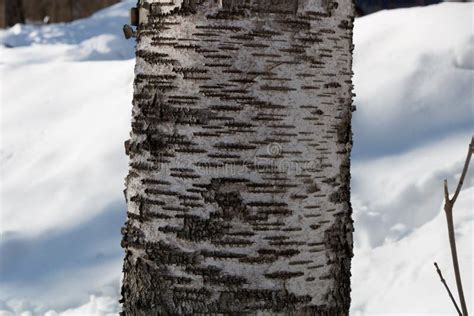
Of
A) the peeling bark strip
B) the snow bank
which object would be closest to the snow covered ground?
the snow bank

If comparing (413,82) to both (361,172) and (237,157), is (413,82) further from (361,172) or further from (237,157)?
(237,157)

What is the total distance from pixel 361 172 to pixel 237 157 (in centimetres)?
307

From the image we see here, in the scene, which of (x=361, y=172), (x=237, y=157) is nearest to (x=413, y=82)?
(x=361, y=172)

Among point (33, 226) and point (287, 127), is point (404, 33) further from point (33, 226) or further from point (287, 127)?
point (287, 127)

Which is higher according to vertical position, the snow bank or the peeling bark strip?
the peeling bark strip

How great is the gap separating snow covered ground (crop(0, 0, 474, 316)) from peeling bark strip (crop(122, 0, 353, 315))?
6.70 feet

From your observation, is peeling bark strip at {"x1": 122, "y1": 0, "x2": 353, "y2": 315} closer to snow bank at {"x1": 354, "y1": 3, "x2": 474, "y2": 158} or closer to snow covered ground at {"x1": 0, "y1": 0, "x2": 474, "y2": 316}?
snow covered ground at {"x1": 0, "y1": 0, "x2": 474, "y2": 316}

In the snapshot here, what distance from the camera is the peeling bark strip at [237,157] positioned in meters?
1.57

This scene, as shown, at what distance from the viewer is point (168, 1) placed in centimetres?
165

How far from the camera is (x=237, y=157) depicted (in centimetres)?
156

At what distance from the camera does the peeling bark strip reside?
5.16 feet

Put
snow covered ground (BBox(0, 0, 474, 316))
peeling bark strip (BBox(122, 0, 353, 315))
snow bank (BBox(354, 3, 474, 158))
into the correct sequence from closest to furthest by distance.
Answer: peeling bark strip (BBox(122, 0, 353, 315)) → snow covered ground (BBox(0, 0, 474, 316)) → snow bank (BBox(354, 3, 474, 158))

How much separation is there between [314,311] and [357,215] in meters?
2.54

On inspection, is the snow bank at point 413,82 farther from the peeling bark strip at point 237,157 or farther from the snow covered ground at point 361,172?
the peeling bark strip at point 237,157
